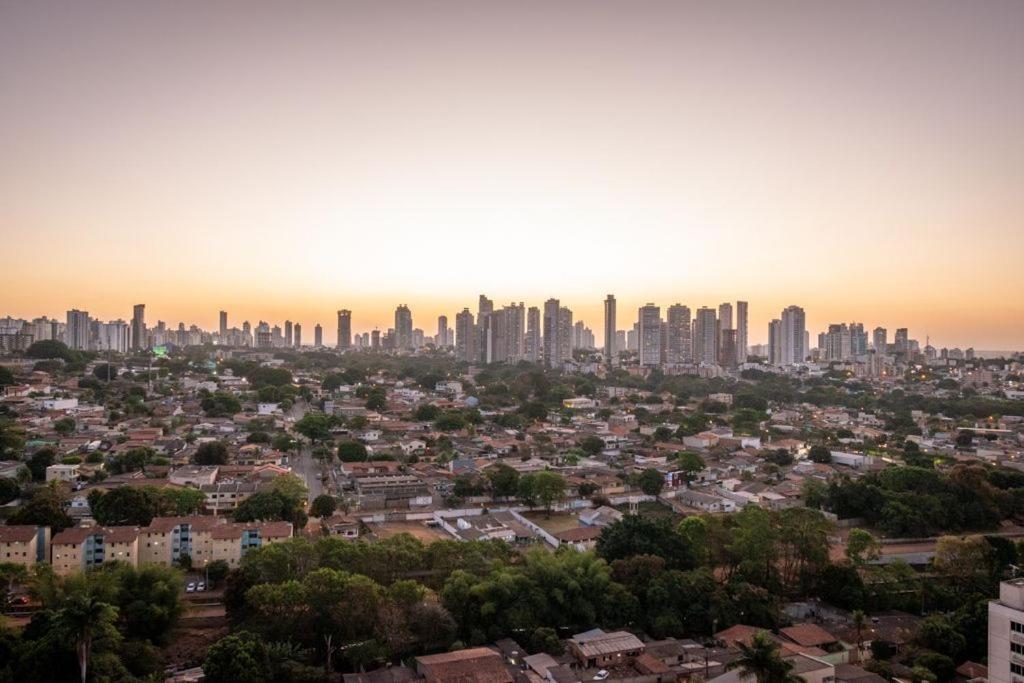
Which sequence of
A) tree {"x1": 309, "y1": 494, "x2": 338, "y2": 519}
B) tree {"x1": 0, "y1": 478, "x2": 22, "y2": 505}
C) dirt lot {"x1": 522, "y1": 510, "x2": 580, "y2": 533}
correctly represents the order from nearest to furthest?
tree {"x1": 309, "y1": 494, "x2": 338, "y2": 519}
tree {"x1": 0, "y1": 478, "x2": 22, "y2": 505}
dirt lot {"x1": 522, "y1": 510, "x2": 580, "y2": 533}

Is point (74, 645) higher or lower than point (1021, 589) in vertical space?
lower

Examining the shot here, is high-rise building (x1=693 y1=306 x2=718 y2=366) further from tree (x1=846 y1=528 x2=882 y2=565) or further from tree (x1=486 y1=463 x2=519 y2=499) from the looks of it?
tree (x1=846 y1=528 x2=882 y2=565)

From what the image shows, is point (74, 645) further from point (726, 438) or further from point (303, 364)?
point (303, 364)

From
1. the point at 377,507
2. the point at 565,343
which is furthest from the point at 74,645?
the point at 565,343

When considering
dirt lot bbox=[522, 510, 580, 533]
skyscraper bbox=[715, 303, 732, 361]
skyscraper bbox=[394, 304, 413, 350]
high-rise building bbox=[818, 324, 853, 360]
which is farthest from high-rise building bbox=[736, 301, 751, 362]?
dirt lot bbox=[522, 510, 580, 533]

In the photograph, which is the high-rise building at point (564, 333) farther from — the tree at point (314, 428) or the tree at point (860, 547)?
Result: the tree at point (860, 547)
